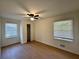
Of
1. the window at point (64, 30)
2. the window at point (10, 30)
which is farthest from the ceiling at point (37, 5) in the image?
the window at point (10, 30)

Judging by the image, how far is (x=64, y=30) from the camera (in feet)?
13.3

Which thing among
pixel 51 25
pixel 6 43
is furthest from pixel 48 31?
pixel 6 43

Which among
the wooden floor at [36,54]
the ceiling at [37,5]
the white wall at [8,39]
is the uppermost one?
the ceiling at [37,5]

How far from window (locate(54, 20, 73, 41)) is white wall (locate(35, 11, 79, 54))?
25 centimetres

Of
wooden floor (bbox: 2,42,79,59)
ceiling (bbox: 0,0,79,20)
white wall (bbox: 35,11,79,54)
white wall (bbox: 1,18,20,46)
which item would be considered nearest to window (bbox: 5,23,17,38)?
white wall (bbox: 1,18,20,46)

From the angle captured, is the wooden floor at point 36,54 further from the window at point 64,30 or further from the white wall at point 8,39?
the white wall at point 8,39

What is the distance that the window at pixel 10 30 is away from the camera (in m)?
5.07

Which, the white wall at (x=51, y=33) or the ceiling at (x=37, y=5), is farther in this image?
the white wall at (x=51, y=33)

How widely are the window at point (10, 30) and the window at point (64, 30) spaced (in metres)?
3.55

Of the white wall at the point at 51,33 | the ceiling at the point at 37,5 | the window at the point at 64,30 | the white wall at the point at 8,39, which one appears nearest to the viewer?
the ceiling at the point at 37,5

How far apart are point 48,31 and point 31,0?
356cm

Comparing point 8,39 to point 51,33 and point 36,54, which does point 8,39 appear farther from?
point 51,33

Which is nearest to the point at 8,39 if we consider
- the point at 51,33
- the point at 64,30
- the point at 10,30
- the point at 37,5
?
the point at 10,30

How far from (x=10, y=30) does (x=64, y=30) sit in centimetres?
422
